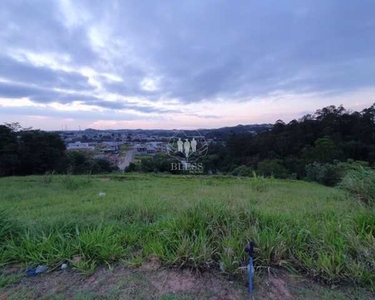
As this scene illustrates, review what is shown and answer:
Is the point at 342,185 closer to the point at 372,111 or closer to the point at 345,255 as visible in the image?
the point at 345,255

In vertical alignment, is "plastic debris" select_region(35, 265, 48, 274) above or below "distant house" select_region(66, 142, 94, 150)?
above

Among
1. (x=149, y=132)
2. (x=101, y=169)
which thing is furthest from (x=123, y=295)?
(x=101, y=169)

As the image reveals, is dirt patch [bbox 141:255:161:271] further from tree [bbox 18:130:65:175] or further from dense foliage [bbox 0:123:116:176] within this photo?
tree [bbox 18:130:65:175]

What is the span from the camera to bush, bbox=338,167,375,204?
3.05 m

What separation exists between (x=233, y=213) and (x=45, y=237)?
1.40 m

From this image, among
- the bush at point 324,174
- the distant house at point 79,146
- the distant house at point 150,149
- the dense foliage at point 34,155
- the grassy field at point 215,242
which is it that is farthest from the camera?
the distant house at point 79,146

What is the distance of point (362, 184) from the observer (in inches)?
126

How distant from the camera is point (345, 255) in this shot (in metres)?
1.49

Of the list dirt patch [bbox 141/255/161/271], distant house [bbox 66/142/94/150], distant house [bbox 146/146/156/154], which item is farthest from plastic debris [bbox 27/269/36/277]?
distant house [bbox 66/142/94/150]

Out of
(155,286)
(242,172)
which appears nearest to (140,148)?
(242,172)

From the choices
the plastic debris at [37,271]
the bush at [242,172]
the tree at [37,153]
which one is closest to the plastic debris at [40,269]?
the plastic debris at [37,271]

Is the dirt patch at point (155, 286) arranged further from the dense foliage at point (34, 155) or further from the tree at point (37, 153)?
the tree at point (37, 153)

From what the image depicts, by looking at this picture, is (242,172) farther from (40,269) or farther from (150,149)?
(40,269)

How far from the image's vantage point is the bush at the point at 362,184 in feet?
10.0
